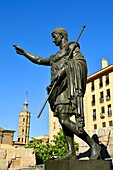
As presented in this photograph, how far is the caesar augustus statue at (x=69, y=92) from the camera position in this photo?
14.5ft

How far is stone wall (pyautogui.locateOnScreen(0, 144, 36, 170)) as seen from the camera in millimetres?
7746

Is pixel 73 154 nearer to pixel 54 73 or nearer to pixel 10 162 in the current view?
pixel 54 73

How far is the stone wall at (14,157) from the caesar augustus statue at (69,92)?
377 cm

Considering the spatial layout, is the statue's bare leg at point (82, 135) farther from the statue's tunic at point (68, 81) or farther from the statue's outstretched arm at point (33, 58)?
the statue's outstretched arm at point (33, 58)

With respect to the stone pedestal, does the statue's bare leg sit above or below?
above

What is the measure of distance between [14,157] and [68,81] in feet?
14.6

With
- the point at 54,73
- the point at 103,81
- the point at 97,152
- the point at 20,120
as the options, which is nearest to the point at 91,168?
the point at 97,152

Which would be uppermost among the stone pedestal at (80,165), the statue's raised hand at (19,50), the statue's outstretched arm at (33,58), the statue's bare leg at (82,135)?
the statue's raised hand at (19,50)

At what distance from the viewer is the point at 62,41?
5.29 m

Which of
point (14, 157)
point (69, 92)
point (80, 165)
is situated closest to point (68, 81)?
point (69, 92)

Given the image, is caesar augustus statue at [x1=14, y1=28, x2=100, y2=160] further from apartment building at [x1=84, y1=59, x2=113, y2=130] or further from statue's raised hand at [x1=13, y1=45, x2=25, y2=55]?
apartment building at [x1=84, y1=59, x2=113, y2=130]

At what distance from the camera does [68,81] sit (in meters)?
4.66

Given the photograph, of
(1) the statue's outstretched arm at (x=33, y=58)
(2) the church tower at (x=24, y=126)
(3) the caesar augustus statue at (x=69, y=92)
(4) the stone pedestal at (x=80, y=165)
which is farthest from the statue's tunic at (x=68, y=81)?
(2) the church tower at (x=24, y=126)

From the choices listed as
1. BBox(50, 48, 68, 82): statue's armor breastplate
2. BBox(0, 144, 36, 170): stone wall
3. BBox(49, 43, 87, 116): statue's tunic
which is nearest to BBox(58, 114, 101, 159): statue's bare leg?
BBox(49, 43, 87, 116): statue's tunic
